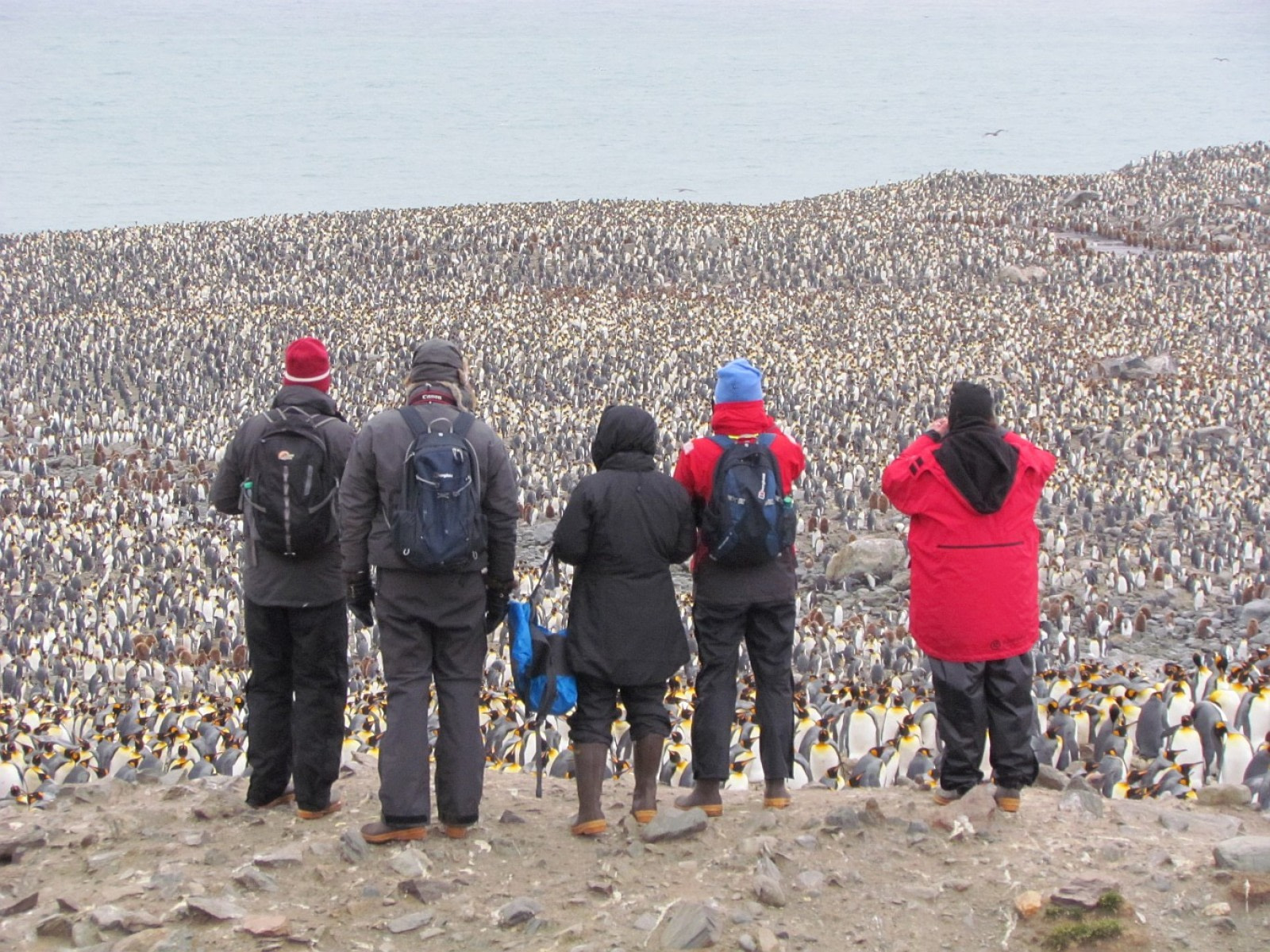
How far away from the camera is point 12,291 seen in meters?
32.0

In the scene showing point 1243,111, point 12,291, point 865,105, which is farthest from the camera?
point 865,105

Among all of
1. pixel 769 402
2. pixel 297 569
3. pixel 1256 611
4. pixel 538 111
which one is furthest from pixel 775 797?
pixel 538 111

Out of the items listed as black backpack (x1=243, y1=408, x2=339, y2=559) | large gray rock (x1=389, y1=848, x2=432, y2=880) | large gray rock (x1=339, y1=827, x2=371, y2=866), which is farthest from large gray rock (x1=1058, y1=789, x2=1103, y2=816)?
black backpack (x1=243, y1=408, x2=339, y2=559)

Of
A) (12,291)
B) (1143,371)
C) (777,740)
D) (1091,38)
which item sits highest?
(1091,38)

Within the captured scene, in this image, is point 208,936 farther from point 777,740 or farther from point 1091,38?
point 1091,38

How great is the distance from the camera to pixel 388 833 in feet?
→ 15.6

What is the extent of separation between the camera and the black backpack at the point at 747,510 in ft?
15.8

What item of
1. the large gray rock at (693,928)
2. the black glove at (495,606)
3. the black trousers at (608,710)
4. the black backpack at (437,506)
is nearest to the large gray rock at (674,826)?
the black trousers at (608,710)

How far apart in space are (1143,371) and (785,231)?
50.3 ft

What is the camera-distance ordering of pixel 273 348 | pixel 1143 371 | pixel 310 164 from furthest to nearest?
pixel 310 164
pixel 273 348
pixel 1143 371

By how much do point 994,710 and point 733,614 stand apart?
1028mm

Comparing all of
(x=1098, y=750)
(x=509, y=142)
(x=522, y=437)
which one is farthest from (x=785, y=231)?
(x=509, y=142)

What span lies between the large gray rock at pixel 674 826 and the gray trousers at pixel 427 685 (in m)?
0.62

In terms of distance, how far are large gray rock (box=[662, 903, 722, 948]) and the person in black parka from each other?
0.70 metres
